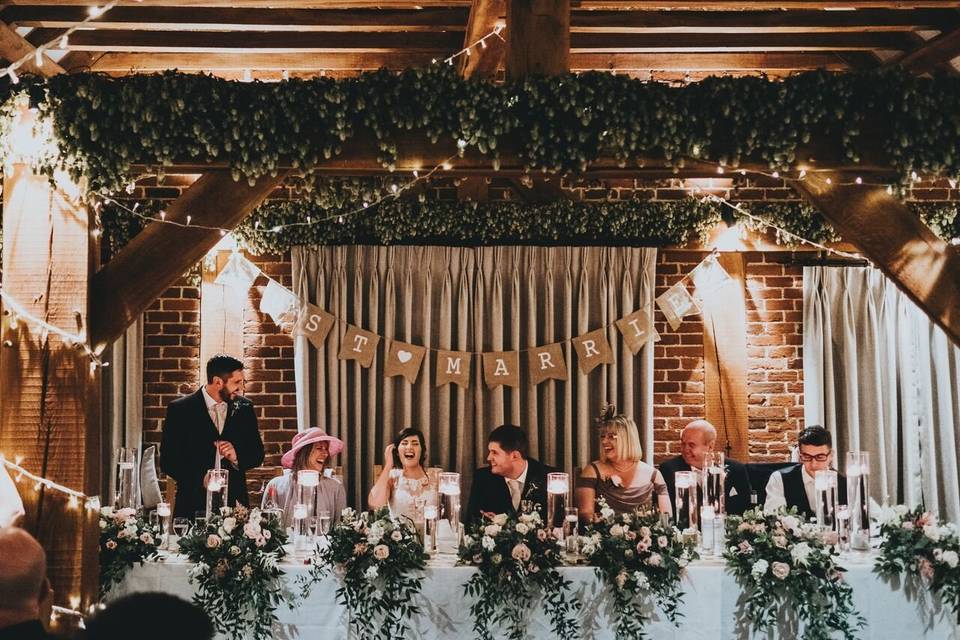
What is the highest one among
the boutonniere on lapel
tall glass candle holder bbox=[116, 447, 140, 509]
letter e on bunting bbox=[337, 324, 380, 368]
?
letter e on bunting bbox=[337, 324, 380, 368]

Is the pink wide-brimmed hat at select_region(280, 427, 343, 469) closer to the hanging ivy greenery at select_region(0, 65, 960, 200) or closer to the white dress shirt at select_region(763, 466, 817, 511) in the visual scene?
the hanging ivy greenery at select_region(0, 65, 960, 200)

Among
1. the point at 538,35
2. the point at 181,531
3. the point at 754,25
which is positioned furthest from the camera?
the point at 754,25

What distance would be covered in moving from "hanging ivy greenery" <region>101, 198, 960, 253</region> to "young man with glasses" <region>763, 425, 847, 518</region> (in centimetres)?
169

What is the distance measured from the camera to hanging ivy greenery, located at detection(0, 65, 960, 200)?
3.75 meters

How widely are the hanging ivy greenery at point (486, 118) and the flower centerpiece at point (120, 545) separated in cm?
144

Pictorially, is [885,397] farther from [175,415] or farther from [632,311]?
[175,415]

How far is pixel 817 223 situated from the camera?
19.9ft

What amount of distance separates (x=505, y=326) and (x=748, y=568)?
268 cm

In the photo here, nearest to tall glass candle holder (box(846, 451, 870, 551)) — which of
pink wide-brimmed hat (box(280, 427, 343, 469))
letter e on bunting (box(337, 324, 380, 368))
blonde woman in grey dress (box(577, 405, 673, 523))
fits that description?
blonde woman in grey dress (box(577, 405, 673, 523))

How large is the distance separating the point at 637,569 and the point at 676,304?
2483 millimetres

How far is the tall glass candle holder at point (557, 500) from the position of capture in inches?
167

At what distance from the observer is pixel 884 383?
6242 mm

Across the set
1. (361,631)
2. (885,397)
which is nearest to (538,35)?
(361,631)

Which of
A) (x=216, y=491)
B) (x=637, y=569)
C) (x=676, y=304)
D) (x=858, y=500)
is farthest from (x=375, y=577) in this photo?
(x=676, y=304)
